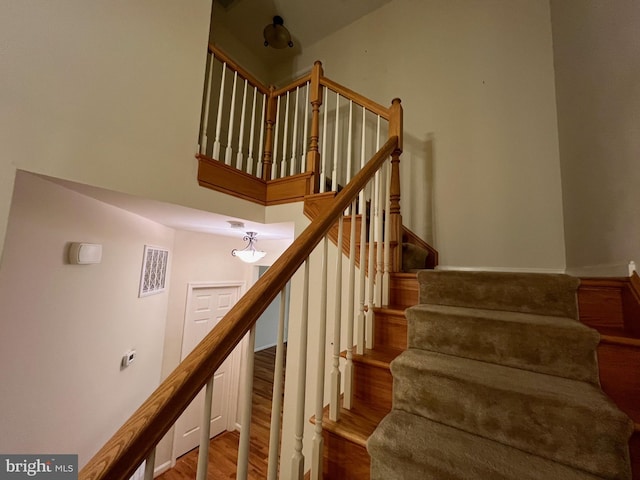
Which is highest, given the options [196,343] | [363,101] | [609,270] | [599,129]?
[363,101]

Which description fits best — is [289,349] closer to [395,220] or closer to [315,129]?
[395,220]

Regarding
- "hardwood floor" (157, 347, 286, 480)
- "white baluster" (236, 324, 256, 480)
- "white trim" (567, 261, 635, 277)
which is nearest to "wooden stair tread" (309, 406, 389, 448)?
"white baluster" (236, 324, 256, 480)

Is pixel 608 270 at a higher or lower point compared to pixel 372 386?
higher

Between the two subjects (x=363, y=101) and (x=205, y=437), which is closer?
(x=205, y=437)

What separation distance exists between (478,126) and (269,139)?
193 centimetres

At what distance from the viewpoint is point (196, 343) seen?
360 centimetres

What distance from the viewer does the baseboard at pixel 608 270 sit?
1156mm

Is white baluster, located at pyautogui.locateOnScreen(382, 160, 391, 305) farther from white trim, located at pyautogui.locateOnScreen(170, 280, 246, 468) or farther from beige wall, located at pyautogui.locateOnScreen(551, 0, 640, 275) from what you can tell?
white trim, located at pyautogui.locateOnScreen(170, 280, 246, 468)

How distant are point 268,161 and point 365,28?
240 centimetres

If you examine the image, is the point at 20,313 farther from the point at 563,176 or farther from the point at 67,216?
the point at 563,176

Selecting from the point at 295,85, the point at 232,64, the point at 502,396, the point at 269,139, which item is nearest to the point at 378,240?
the point at 502,396

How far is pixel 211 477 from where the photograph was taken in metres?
2.80

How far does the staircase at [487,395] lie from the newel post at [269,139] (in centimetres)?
156

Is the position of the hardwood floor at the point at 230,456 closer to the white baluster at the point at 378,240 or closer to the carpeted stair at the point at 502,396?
the white baluster at the point at 378,240
